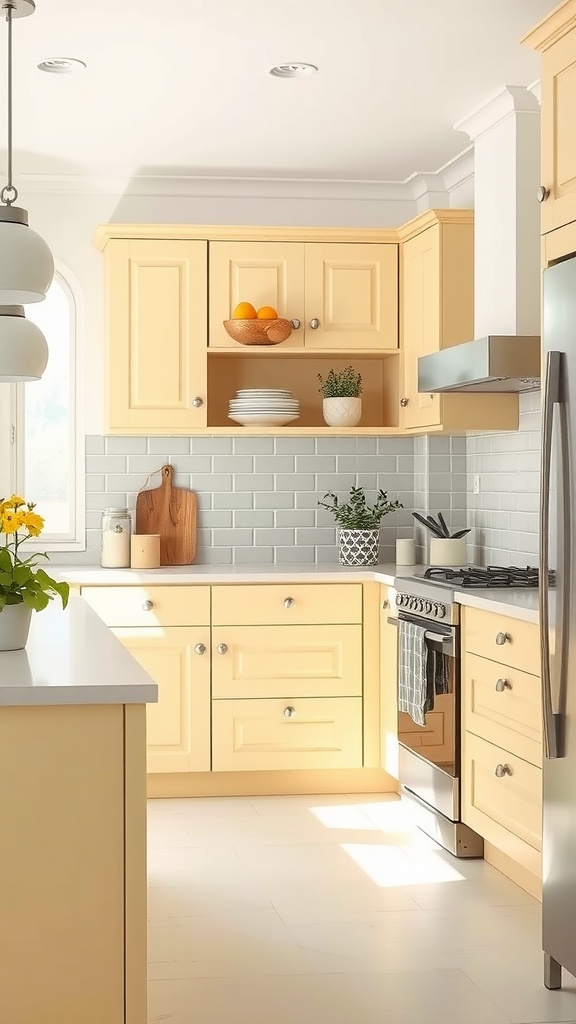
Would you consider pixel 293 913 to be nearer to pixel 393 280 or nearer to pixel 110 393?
pixel 110 393

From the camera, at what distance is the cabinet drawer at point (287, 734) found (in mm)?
5023

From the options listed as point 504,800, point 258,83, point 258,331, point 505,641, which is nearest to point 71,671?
point 505,641

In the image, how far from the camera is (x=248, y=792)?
5109mm

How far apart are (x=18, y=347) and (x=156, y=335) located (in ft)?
→ 7.80

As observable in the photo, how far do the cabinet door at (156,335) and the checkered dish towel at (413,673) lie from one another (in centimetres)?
144

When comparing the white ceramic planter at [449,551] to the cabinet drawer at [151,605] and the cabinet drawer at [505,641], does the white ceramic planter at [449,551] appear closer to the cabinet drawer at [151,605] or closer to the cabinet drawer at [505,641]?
the cabinet drawer at [151,605]

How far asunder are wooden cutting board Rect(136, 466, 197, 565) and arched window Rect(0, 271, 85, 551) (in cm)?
29

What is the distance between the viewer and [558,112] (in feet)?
10.2

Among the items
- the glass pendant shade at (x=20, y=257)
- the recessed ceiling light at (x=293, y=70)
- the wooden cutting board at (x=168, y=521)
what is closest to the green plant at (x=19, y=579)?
the glass pendant shade at (x=20, y=257)

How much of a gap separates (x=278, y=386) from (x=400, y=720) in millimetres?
1848

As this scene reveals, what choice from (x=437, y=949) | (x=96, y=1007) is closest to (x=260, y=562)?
(x=437, y=949)

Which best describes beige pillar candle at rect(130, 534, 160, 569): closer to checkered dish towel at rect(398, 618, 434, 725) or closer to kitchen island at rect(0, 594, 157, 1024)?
checkered dish towel at rect(398, 618, 434, 725)

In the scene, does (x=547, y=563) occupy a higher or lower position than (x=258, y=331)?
lower

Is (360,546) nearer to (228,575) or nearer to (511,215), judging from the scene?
(228,575)
